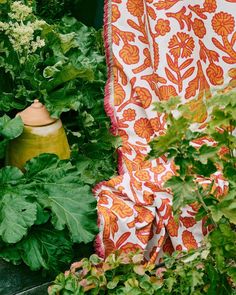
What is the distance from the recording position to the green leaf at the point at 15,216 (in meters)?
2.29

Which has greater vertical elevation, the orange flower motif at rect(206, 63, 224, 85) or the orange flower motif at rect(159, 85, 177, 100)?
the orange flower motif at rect(206, 63, 224, 85)

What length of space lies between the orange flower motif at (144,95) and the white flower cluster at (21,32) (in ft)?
1.65

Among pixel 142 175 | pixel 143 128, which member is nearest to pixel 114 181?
pixel 142 175

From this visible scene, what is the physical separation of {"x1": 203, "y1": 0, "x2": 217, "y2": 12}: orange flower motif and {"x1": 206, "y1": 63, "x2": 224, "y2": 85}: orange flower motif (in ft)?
0.80

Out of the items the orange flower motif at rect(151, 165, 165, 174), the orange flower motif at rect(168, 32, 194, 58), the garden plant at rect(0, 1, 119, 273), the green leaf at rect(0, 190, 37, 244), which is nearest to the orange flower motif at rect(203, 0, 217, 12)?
the orange flower motif at rect(168, 32, 194, 58)

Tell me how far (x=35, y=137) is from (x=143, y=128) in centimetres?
60

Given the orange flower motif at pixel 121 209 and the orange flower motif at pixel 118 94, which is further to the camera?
the orange flower motif at pixel 118 94

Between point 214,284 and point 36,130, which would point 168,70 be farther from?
point 214,284

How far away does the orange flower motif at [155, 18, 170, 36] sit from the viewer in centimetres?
284

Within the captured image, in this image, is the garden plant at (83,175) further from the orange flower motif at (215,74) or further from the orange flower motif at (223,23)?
the orange flower motif at (223,23)

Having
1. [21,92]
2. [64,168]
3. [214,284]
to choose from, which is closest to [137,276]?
[214,284]

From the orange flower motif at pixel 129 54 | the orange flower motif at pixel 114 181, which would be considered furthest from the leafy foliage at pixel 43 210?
the orange flower motif at pixel 129 54

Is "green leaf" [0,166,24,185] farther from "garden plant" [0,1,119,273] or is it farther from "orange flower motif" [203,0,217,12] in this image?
"orange flower motif" [203,0,217,12]

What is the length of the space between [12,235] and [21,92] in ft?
2.35
